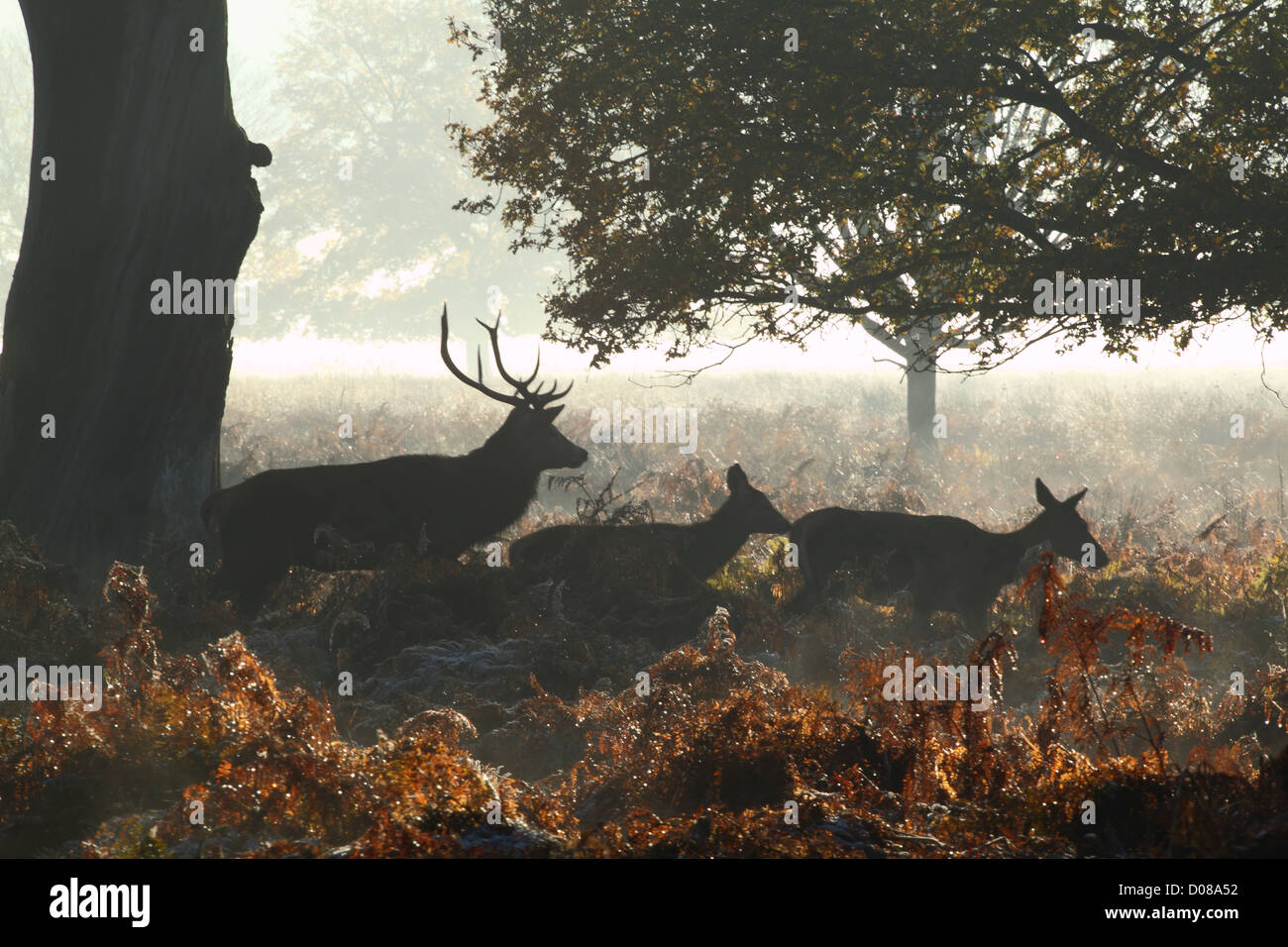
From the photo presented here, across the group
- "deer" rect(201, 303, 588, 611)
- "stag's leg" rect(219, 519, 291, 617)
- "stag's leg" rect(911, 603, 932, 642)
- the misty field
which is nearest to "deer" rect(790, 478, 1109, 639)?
"stag's leg" rect(911, 603, 932, 642)

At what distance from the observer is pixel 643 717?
588cm

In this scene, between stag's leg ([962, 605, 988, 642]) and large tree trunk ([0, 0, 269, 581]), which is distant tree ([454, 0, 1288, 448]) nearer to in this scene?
stag's leg ([962, 605, 988, 642])

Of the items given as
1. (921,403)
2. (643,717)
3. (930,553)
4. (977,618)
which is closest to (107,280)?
(643,717)

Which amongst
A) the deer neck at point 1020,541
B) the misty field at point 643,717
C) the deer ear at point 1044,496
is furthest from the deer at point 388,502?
the deer ear at point 1044,496

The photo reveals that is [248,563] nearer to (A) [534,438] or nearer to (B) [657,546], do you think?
(A) [534,438]

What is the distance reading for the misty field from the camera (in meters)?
4.18

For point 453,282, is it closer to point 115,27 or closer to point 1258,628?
point 115,27

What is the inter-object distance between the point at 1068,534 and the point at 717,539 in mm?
3571

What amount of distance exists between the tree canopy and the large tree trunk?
315 cm

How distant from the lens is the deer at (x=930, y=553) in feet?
35.3
